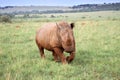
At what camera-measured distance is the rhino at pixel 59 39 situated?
8742 millimetres

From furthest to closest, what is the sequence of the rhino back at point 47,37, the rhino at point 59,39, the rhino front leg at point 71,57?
the rhino back at point 47,37 < the rhino front leg at point 71,57 < the rhino at point 59,39

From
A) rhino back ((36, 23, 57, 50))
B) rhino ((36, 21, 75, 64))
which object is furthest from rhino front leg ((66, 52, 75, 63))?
rhino back ((36, 23, 57, 50))

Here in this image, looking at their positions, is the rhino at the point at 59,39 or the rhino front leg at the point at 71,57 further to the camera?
the rhino front leg at the point at 71,57

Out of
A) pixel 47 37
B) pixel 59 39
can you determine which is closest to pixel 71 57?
pixel 59 39

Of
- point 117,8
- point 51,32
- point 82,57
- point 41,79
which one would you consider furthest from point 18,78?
point 117,8

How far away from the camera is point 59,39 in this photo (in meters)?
9.31

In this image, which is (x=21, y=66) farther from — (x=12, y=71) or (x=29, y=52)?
(x=29, y=52)

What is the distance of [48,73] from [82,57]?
2.97 m

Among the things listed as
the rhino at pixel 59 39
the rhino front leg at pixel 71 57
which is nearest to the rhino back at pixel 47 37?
the rhino at pixel 59 39

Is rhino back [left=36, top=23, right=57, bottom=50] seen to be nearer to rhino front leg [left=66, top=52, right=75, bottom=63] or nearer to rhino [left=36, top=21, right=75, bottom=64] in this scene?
rhino [left=36, top=21, right=75, bottom=64]

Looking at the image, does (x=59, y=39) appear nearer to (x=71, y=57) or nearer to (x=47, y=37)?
(x=71, y=57)

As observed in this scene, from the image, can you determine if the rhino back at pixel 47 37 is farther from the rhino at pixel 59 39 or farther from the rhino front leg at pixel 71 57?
the rhino front leg at pixel 71 57

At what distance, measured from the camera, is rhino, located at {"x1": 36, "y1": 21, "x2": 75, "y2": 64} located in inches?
344

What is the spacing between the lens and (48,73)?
26.8 feet
